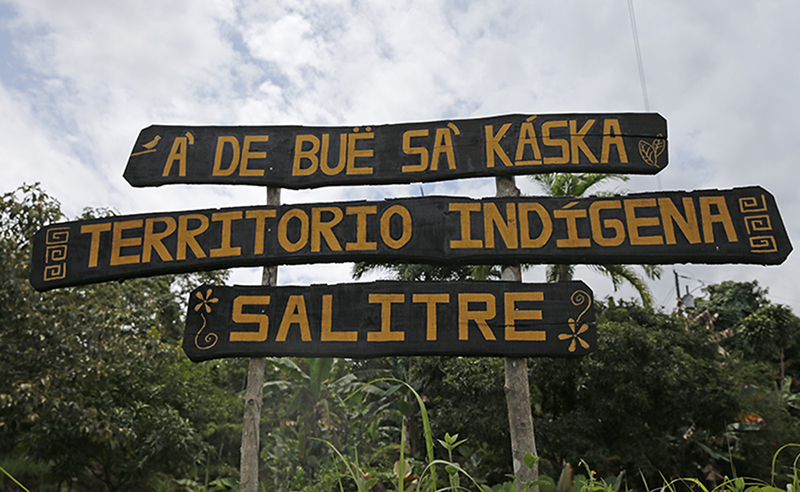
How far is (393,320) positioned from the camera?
459cm

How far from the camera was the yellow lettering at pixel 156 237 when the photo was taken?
4941 mm

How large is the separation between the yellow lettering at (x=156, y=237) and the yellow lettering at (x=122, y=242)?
70 millimetres

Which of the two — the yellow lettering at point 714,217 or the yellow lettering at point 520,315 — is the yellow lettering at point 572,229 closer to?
the yellow lettering at point 520,315

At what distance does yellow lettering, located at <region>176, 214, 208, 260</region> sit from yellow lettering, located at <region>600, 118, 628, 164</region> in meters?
3.87

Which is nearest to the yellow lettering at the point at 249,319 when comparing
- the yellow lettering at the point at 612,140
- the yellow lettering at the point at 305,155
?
the yellow lettering at the point at 305,155

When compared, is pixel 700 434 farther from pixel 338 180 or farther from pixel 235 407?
pixel 235 407

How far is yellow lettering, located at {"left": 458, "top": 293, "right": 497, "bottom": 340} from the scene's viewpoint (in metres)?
4.49

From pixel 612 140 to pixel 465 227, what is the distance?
1731 mm

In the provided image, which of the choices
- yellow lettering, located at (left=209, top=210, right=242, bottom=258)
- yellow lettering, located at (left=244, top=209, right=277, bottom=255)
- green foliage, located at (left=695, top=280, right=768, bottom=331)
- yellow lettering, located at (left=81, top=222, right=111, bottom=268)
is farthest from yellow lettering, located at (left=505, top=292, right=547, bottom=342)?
green foliage, located at (left=695, top=280, right=768, bottom=331)

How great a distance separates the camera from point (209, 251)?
4926 millimetres

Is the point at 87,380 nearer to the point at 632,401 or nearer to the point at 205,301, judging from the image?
the point at 205,301

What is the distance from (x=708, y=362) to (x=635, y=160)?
880cm

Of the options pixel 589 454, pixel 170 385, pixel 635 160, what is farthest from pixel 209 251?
pixel 170 385

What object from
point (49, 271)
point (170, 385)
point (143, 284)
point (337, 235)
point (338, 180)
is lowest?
point (170, 385)
